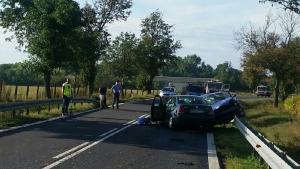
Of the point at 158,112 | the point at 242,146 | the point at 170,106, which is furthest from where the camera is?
the point at 158,112

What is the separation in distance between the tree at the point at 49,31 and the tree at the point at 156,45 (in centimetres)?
3735

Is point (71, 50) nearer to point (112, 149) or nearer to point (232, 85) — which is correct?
point (112, 149)

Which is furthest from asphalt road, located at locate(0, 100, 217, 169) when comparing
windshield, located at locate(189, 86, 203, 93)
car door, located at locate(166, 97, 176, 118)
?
windshield, located at locate(189, 86, 203, 93)

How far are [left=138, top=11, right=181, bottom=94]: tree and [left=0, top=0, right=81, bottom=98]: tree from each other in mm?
37351

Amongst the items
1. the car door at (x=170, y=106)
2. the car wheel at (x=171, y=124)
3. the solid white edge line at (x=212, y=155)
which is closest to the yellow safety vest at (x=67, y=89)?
the car door at (x=170, y=106)

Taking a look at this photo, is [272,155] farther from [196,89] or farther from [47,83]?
[196,89]

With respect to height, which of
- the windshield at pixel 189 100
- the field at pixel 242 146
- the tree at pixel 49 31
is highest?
the tree at pixel 49 31

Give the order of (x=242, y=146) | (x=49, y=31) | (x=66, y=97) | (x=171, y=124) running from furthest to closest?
(x=49, y=31)
(x=66, y=97)
(x=171, y=124)
(x=242, y=146)

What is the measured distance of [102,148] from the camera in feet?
38.5

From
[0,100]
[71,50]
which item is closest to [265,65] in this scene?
[71,50]

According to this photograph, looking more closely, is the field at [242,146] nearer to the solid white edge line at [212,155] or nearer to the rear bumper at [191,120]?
the solid white edge line at [212,155]

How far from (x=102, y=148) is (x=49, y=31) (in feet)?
72.3

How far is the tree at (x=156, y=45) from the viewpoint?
72625 mm

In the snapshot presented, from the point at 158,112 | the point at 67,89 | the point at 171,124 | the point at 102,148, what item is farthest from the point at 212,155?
the point at 67,89
